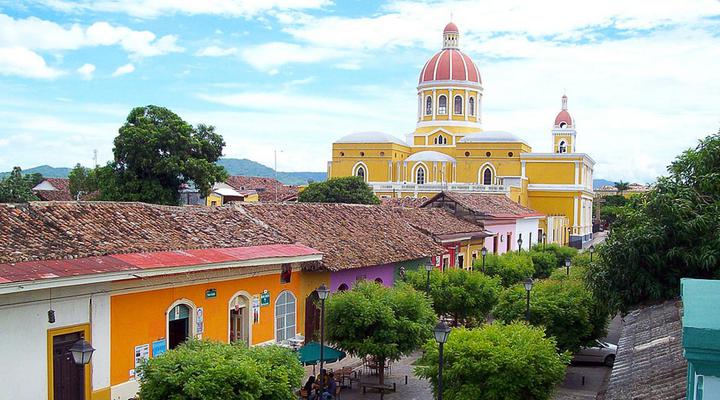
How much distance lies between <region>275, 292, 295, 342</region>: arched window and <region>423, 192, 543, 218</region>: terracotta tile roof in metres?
15.5

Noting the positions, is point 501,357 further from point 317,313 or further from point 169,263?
point 317,313

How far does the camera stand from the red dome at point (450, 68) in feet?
214

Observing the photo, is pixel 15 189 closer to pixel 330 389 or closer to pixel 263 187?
pixel 263 187

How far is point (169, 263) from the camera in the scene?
1284 centimetres

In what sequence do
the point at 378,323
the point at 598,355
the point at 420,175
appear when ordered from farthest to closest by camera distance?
the point at 420,175, the point at 598,355, the point at 378,323

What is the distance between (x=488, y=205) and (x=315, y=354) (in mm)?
24580

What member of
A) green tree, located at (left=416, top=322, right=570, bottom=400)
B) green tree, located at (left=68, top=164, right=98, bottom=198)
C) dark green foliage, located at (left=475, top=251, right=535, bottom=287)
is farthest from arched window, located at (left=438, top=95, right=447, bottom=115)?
green tree, located at (left=416, top=322, right=570, bottom=400)

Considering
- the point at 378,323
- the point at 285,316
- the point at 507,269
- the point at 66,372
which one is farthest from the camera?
the point at 507,269

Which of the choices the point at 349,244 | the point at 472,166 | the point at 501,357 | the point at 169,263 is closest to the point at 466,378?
the point at 501,357

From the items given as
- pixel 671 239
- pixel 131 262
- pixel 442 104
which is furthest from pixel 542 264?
pixel 442 104

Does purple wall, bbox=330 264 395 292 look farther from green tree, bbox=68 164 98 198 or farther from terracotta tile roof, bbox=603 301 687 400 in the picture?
green tree, bbox=68 164 98 198

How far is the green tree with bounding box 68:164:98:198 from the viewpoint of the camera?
47500 millimetres

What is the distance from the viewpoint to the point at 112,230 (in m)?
13.7

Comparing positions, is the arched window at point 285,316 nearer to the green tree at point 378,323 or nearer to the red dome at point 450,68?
the green tree at point 378,323
